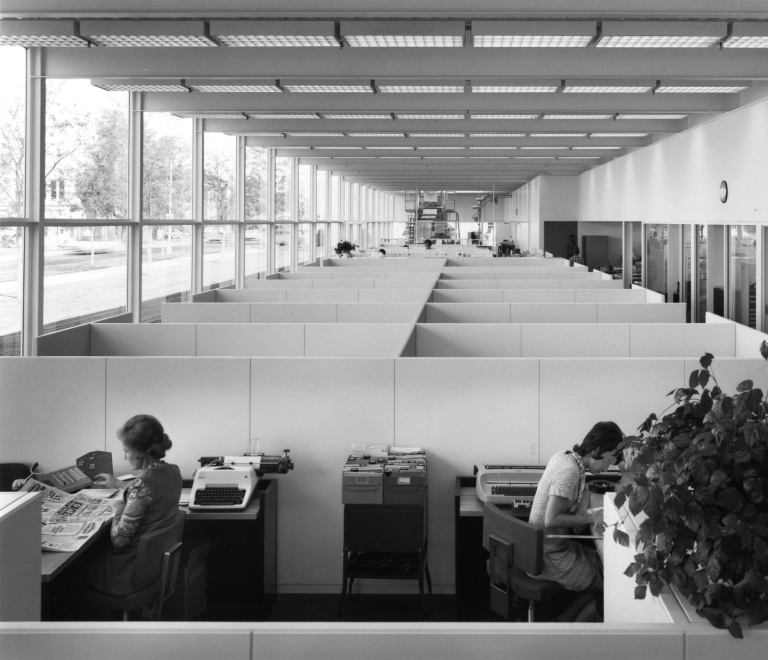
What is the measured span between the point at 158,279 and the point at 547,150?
6.88 m

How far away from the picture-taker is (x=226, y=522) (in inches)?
148

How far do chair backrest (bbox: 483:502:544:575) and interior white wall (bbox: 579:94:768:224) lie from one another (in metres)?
5.95

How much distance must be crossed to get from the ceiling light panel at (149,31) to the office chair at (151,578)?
3.41 m

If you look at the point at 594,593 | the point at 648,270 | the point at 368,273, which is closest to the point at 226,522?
the point at 594,593

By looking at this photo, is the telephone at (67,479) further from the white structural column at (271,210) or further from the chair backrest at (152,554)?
the white structural column at (271,210)

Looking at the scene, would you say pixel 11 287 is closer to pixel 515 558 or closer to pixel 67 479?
pixel 67 479

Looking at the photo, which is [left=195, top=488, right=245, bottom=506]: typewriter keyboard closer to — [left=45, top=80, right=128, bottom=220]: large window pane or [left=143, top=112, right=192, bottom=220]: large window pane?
[left=45, top=80, right=128, bottom=220]: large window pane

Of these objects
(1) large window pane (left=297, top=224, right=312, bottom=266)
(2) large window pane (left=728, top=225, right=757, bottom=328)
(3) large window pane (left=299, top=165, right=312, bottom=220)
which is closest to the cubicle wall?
(2) large window pane (left=728, top=225, right=757, bottom=328)

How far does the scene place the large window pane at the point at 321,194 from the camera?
67.7 feet

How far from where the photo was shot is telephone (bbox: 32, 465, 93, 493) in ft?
12.5

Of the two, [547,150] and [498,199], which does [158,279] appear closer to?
[547,150]

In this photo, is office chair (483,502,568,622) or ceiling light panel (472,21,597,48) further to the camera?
ceiling light panel (472,21,597,48)

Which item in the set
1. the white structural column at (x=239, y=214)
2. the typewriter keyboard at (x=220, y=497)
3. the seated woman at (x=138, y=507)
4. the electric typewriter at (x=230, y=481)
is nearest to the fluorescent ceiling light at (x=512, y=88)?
the electric typewriter at (x=230, y=481)

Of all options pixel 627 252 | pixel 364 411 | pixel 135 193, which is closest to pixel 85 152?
pixel 135 193
